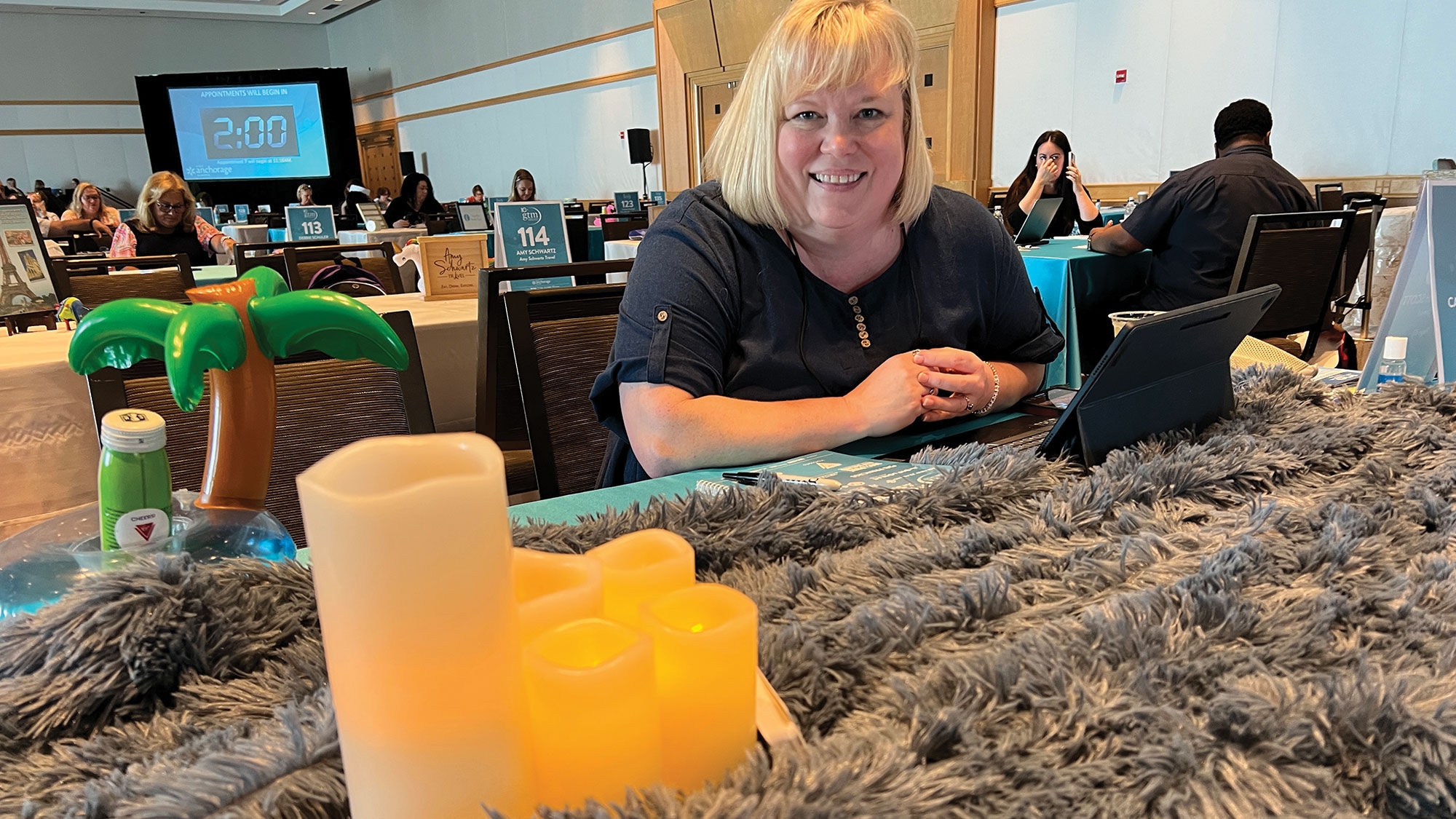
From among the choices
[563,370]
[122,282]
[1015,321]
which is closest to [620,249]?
[122,282]

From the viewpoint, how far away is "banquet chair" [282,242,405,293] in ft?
9.77

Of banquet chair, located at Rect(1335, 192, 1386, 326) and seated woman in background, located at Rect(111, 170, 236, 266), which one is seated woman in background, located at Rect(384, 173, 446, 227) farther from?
banquet chair, located at Rect(1335, 192, 1386, 326)

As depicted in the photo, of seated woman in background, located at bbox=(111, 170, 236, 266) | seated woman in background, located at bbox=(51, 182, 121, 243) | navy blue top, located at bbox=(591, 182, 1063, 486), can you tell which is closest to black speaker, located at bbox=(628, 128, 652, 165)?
seated woman in background, located at bbox=(51, 182, 121, 243)

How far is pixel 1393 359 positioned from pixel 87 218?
8904 mm

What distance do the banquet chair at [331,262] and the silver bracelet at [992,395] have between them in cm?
231

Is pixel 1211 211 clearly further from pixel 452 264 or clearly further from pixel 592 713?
pixel 592 713

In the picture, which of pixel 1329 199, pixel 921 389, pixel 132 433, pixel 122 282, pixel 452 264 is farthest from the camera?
pixel 1329 199

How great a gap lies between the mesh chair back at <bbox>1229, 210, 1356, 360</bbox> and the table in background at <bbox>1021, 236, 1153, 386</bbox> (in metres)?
0.61

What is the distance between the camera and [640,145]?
10445 mm

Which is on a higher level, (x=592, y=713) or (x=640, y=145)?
(x=640, y=145)

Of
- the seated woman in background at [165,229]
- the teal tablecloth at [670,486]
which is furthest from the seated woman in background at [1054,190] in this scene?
the seated woman in background at [165,229]

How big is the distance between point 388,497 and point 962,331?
1257 mm

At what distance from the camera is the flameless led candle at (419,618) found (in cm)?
27

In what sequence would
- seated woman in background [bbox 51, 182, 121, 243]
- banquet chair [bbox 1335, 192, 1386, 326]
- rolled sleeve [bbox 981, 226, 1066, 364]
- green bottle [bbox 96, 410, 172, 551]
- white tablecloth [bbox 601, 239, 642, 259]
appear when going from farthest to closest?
seated woman in background [bbox 51, 182, 121, 243] < white tablecloth [bbox 601, 239, 642, 259] < banquet chair [bbox 1335, 192, 1386, 326] < rolled sleeve [bbox 981, 226, 1066, 364] < green bottle [bbox 96, 410, 172, 551]
